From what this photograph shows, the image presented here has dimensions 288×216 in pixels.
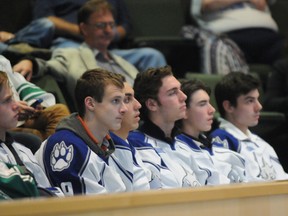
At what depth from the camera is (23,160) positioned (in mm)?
2604

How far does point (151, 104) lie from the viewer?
10.4ft

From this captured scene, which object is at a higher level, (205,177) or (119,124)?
(119,124)

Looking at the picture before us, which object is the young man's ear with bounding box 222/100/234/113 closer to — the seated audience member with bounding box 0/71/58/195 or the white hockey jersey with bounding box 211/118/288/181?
the white hockey jersey with bounding box 211/118/288/181

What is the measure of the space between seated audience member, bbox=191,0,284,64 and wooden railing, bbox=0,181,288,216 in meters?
2.35

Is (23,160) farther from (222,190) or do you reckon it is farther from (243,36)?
(243,36)

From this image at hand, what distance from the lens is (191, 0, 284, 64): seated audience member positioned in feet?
15.4

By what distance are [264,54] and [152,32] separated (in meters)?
0.71

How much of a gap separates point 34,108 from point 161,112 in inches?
19.5

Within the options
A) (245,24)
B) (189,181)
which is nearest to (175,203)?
(189,181)

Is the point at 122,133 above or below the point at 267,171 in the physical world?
above

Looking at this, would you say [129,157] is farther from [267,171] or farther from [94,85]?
[267,171]

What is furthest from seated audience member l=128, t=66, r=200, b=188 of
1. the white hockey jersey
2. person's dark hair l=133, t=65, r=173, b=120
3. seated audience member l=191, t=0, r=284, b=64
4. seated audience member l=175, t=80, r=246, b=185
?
seated audience member l=191, t=0, r=284, b=64

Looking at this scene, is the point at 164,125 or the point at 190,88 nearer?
the point at 164,125

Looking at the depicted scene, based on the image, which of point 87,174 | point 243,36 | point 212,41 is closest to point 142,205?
point 87,174
